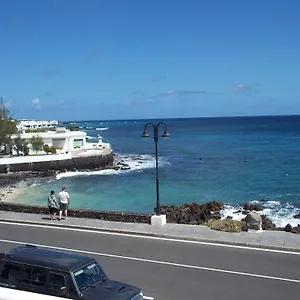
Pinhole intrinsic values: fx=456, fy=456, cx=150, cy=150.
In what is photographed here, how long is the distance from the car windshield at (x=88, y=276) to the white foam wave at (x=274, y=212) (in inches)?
858

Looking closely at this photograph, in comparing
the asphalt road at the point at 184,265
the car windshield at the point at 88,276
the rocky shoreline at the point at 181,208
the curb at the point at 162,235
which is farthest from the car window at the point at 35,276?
the rocky shoreline at the point at 181,208

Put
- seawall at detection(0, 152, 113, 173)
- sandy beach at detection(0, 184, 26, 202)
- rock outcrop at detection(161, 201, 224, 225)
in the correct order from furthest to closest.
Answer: seawall at detection(0, 152, 113, 173) < sandy beach at detection(0, 184, 26, 202) < rock outcrop at detection(161, 201, 224, 225)

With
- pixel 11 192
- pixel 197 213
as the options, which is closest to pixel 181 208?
pixel 197 213

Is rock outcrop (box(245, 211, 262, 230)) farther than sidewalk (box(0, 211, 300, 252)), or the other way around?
rock outcrop (box(245, 211, 262, 230))

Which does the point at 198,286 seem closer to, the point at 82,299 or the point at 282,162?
the point at 82,299

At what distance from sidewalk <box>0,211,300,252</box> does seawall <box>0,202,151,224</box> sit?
1.52 ft

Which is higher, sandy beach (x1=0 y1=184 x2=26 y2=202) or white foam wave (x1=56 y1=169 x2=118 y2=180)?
white foam wave (x1=56 y1=169 x2=118 y2=180)

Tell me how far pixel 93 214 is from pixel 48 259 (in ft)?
37.1

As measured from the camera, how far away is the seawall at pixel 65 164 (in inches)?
2270

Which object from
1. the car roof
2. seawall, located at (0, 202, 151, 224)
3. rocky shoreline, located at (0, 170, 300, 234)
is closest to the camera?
the car roof

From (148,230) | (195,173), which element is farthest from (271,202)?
(148,230)

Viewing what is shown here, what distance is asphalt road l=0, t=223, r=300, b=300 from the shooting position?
11531mm

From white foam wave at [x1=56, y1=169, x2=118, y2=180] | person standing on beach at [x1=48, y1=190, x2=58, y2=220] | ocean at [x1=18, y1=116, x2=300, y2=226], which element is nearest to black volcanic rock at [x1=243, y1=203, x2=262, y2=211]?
ocean at [x1=18, y1=116, x2=300, y2=226]

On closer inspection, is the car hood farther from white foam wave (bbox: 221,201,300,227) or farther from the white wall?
the white wall
